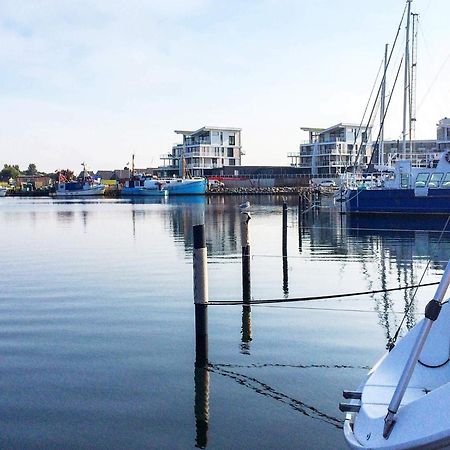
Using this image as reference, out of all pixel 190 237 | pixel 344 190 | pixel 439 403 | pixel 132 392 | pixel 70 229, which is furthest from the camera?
pixel 344 190

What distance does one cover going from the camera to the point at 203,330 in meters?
9.72

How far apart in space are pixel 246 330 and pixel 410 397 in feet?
22.7

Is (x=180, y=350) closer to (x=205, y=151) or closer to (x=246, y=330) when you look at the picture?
(x=246, y=330)

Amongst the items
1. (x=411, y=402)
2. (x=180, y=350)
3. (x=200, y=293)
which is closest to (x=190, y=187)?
(x=180, y=350)

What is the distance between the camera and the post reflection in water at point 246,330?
1070cm

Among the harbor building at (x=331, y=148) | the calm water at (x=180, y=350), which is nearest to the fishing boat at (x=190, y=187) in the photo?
the harbor building at (x=331, y=148)

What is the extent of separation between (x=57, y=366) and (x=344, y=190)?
4074 cm

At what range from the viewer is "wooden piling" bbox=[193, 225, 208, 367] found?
933 cm

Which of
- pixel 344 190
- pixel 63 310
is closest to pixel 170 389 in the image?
pixel 63 310

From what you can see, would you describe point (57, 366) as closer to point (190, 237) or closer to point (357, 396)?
point (357, 396)

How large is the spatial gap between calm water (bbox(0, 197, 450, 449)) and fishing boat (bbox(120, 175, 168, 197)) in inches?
3578

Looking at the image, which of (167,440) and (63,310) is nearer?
(167,440)

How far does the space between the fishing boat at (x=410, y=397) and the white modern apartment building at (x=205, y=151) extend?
120m

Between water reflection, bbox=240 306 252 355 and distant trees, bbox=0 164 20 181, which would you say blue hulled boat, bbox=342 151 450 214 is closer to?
water reflection, bbox=240 306 252 355
